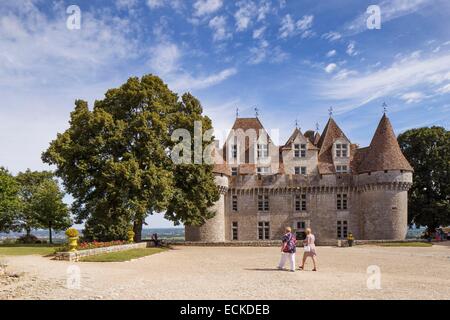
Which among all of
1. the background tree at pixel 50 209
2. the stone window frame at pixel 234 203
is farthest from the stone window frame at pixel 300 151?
the background tree at pixel 50 209

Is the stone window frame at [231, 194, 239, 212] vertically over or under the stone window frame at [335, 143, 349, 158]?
under

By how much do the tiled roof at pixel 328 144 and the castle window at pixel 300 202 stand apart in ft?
11.5

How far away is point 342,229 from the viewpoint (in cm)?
4822

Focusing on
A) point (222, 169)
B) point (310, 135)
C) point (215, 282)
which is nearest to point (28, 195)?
point (222, 169)

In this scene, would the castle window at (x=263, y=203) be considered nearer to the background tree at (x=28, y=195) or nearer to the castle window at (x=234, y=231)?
the castle window at (x=234, y=231)

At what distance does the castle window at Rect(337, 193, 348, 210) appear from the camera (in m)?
48.5

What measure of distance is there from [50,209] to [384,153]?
1373 inches

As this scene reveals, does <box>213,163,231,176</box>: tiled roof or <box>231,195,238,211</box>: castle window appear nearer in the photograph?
<box>213,163,231,176</box>: tiled roof

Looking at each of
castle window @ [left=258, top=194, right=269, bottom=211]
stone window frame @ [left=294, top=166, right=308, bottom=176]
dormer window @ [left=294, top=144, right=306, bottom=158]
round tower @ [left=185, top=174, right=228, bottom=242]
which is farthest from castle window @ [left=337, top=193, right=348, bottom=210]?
round tower @ [left=185, top=174, right=228, bottom=242]

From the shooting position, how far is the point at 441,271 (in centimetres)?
1867

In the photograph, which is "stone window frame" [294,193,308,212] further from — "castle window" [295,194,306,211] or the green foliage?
the green foliage
